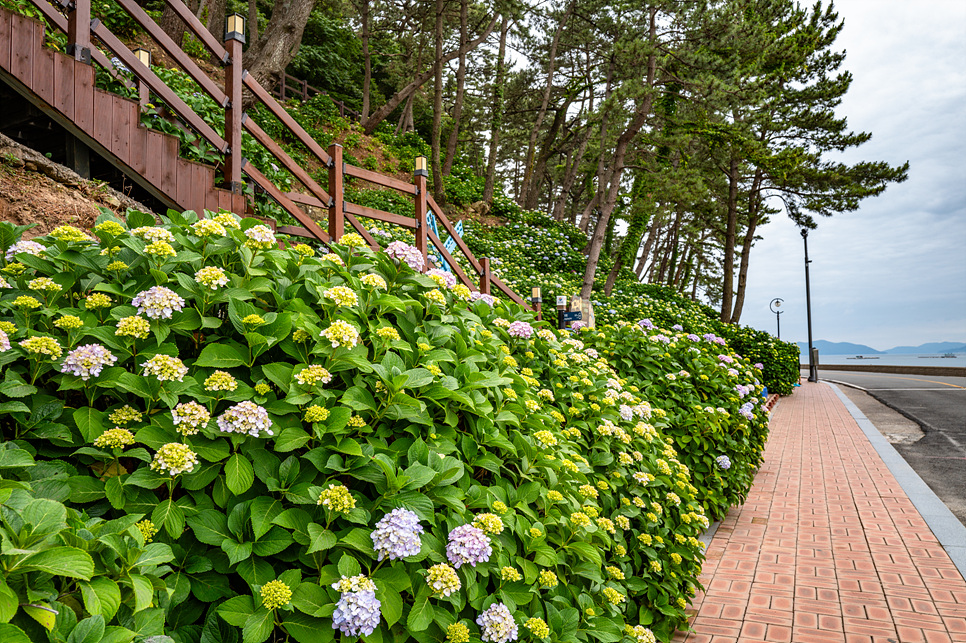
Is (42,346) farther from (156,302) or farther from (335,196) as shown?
(335,196)

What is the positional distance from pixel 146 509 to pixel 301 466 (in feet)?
1.33

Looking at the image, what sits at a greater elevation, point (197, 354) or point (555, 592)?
point (197, 354)

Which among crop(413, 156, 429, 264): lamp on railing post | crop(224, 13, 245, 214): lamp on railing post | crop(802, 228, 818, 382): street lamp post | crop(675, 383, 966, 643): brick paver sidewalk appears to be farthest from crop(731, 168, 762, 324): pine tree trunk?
crop(224, 13, 245, 214): lamp on railing post

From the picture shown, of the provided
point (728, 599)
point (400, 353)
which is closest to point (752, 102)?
point (728, 599)

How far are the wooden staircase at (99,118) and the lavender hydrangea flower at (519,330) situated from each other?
7.06ft

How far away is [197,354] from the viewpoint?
1859mm

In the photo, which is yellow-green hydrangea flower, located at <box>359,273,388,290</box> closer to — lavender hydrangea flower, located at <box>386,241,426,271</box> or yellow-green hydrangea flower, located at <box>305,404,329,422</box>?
lavender hydrangea flower, located at <box>386,241,426,271</box>

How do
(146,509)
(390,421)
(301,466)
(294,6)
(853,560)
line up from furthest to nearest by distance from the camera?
1. (294,6)
2. (853,560)
3. (390,421)
4. (301,466)
5. (146,509)

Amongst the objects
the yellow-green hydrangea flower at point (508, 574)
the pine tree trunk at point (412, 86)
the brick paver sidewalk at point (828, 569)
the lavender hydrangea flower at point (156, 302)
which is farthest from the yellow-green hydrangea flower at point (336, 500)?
the pine tree trunk at point (412, 86)

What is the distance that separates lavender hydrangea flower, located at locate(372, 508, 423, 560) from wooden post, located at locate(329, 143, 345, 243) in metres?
3.58

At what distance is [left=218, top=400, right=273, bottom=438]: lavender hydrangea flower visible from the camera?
59.8 inches

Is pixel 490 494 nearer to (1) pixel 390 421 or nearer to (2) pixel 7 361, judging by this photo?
(1) pixel 390 421

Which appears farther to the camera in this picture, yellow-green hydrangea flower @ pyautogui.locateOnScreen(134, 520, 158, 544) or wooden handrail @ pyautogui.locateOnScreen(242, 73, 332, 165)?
wooden handrail @ pyautogui.locateOnScreen(242, 73, 332, 165)

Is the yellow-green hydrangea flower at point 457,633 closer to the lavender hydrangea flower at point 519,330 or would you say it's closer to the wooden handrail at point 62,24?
the lavender hydrangea flower at point 519,330
